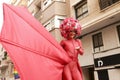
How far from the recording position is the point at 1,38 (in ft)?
8.41

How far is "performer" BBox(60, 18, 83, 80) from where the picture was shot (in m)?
2.79

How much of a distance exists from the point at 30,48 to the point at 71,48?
0.55 metres

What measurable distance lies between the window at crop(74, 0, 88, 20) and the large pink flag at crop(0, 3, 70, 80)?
10282 millimetres

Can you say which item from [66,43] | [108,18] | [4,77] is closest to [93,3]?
[108,18]

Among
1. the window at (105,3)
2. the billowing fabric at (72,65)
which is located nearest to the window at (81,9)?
the window at (105,3)

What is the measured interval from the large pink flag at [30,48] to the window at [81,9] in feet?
33.7

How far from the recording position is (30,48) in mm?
2598

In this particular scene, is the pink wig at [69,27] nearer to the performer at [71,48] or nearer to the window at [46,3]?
the performer at [71,48]

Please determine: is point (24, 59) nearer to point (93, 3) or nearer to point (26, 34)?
point (26, 34)

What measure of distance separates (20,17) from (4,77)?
2650 centimetres

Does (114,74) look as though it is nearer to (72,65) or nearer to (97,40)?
(97,40)

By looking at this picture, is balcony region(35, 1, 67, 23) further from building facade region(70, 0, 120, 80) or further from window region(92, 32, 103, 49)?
window region(92, 32, 103, 49)

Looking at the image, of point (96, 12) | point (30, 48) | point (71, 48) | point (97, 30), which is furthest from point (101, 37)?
point (30, 48)

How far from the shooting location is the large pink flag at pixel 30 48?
8.08ft
